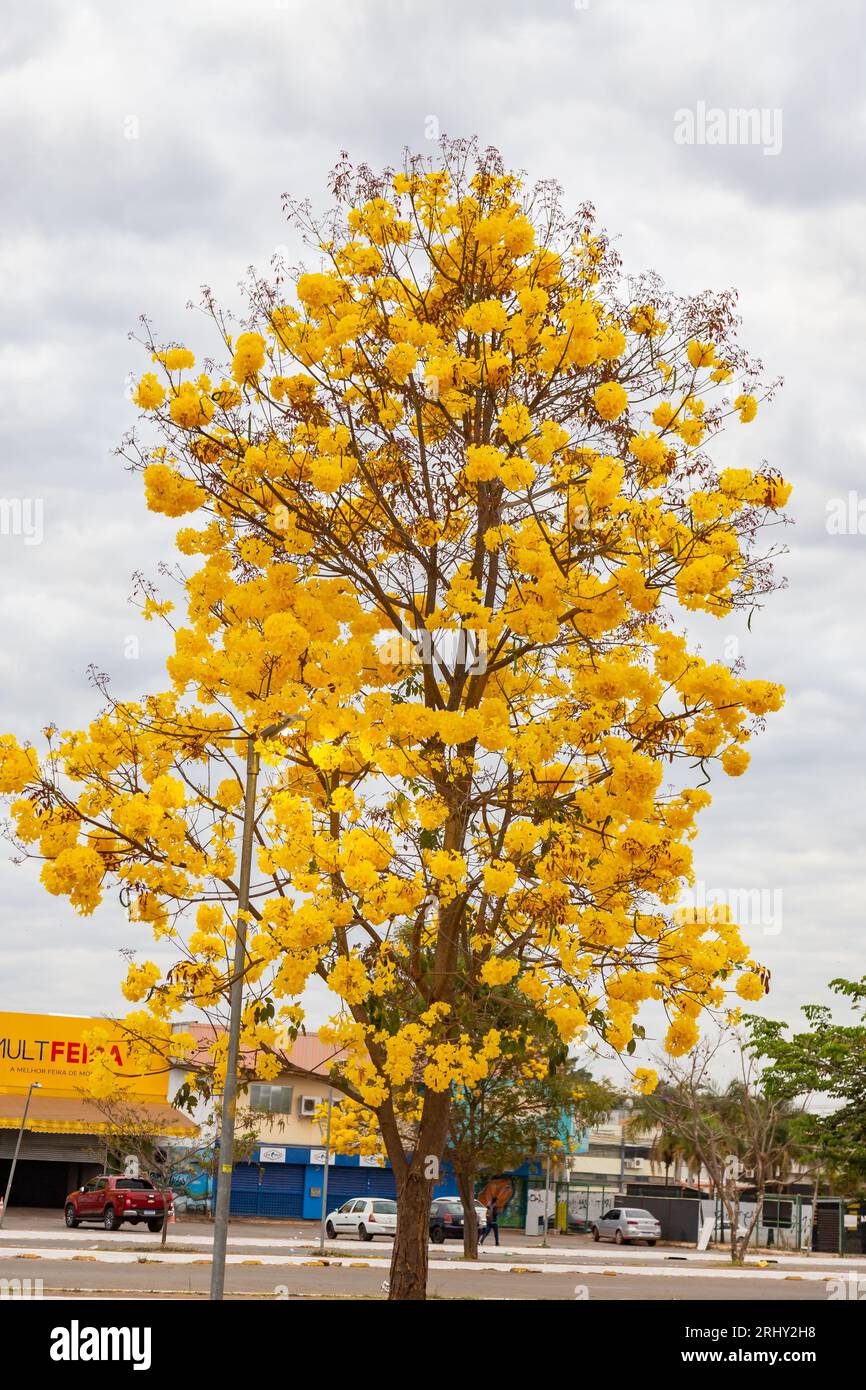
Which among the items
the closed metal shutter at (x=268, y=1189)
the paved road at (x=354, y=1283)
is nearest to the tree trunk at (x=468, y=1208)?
the paved road at (x=354, y=1283)

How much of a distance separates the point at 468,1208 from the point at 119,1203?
989 cm

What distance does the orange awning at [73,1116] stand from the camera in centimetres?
3853

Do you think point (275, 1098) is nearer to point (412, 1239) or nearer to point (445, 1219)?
point (445, 1219)

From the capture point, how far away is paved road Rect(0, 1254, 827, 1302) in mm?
19969

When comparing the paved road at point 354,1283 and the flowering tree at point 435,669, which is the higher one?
the flowering tree at point 435,669

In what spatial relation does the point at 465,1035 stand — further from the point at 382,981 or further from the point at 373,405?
the point at 373,405

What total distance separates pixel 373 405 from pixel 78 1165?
131ft

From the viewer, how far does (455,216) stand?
12141 millimetres

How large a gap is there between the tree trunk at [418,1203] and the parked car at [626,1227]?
38.0m

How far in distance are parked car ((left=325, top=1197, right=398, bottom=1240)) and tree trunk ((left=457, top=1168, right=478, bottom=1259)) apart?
23.0ft

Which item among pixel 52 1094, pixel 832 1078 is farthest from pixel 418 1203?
pixel 52 1094

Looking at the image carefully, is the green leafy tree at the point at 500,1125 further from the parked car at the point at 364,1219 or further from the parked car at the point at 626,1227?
the parked car at the point at 626,1227

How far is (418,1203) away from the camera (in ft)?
37.7

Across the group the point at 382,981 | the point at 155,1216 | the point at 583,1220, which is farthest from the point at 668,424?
the point at 583,1220
